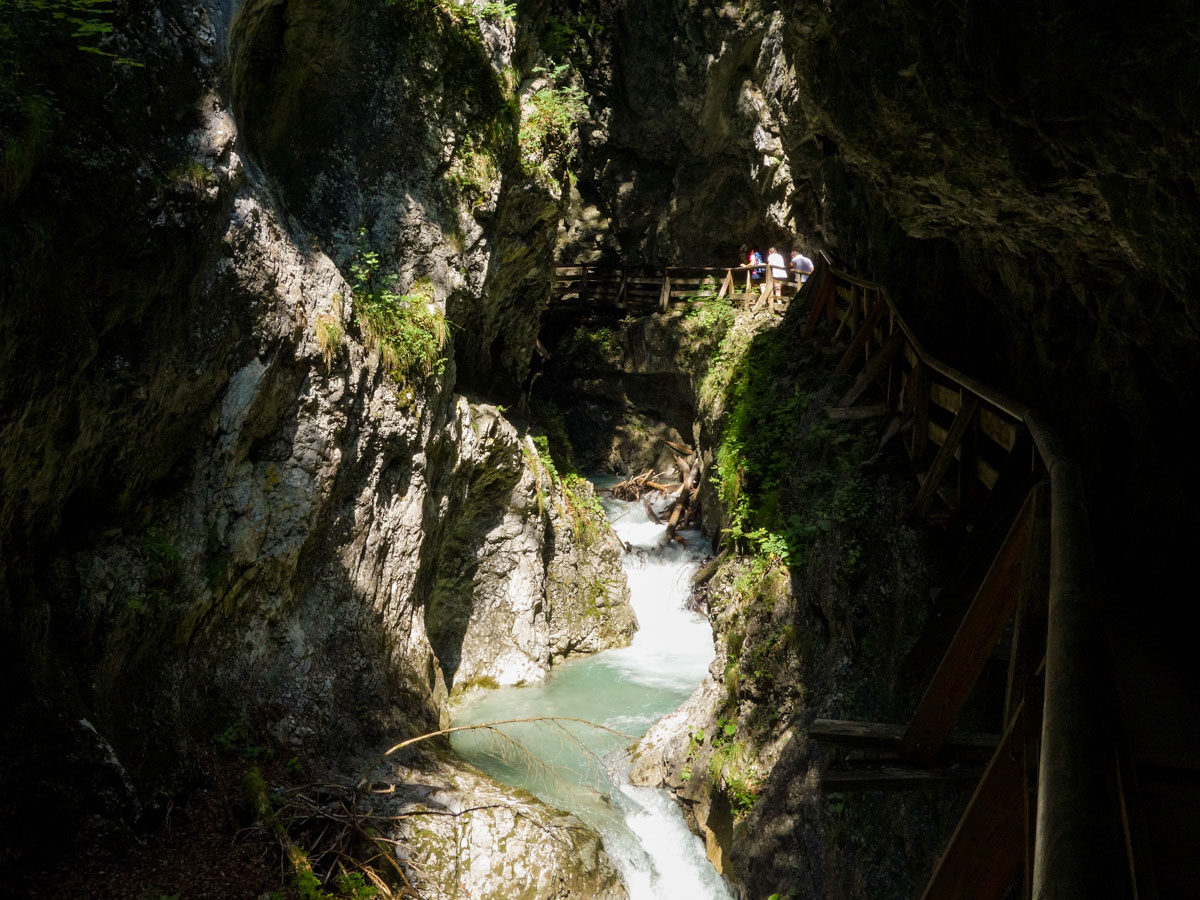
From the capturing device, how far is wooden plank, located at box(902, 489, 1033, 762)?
3.47 m

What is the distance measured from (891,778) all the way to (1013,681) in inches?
47.4

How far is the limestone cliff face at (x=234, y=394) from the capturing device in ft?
15.5

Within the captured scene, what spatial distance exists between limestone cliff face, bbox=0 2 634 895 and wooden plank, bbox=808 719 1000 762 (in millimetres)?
3335

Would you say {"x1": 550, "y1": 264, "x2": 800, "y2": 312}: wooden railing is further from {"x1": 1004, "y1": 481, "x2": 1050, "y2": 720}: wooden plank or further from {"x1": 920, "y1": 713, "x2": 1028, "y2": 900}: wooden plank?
{"x1": 920, "y1": 713, "x2": 1028, "y2": 900}: wooden plank

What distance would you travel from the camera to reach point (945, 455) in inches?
221

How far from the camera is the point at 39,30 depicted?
4922 millimetres

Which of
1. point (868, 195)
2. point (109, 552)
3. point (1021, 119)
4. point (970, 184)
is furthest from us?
point (868, 195)

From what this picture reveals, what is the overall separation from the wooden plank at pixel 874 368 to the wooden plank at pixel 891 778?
524 centimetres

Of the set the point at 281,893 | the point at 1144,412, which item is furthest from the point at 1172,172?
the point at 281,893

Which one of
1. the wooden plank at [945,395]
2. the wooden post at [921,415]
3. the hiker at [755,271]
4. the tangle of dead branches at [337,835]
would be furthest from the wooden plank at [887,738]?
the hiker at [755,271]

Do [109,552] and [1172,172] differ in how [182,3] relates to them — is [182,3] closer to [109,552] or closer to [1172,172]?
[109,552]

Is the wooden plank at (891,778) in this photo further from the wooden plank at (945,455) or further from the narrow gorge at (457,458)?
the wooden plank at (945,455)

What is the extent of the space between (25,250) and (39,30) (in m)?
1.62

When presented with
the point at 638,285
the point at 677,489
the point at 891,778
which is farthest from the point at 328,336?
the point at 638,285
